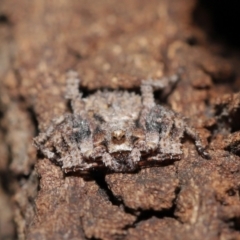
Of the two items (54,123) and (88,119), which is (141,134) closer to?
(88,119)

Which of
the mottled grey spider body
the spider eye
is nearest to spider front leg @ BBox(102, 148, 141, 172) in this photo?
the mottled grey spider body

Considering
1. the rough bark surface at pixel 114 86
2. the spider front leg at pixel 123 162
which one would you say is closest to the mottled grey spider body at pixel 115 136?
the spider front leg at pixel 123 162

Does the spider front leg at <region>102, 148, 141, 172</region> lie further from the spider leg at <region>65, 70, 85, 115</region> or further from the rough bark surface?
the spider leg at <region>65, 70, 85, 115</region>

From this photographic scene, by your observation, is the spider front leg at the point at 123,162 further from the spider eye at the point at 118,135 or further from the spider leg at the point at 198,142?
the spider leg at the point at 198,142

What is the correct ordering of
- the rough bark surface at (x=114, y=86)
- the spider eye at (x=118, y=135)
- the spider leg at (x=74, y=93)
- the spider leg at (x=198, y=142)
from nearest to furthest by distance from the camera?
the rough bark surface at (x=114, y=86)
the spider eye at (x=118, y=135)
the spider leg at (x=198, y=142)
the spider leg at (x=74, y=93)

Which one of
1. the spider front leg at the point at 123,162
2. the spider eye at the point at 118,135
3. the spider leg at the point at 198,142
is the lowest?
the spider front leg at the point at 123,162

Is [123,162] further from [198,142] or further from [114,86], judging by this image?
[114,86]
